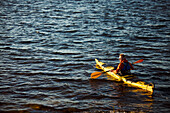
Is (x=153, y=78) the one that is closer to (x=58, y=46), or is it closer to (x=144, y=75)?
(x=144, y=75)

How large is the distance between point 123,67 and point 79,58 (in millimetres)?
3987

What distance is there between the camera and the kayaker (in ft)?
36.3

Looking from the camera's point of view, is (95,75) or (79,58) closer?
(95,75)

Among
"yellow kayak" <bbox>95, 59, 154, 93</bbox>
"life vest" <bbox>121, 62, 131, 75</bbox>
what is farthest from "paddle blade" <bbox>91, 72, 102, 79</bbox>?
"life vest" <bbox>121, 62, 131, 75</bbox>

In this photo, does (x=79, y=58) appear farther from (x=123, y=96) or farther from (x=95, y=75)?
(x=123, y=96)

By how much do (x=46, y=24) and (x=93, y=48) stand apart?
9083 millimetres

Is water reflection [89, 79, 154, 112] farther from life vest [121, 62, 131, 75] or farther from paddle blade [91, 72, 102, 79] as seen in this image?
life vest [121, 62, 131, 75]

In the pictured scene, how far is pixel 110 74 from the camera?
39.8 ft

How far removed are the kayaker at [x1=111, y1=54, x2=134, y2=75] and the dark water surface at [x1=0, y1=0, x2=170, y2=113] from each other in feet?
2.17

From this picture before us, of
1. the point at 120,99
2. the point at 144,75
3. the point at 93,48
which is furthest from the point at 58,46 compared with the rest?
the point at 120,99

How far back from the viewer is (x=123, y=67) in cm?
1122

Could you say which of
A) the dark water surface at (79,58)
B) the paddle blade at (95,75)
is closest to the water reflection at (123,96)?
the dark water surface at (79,58)

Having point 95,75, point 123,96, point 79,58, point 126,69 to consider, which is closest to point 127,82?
point 126,69

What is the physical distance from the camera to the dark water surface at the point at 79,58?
941 cm
